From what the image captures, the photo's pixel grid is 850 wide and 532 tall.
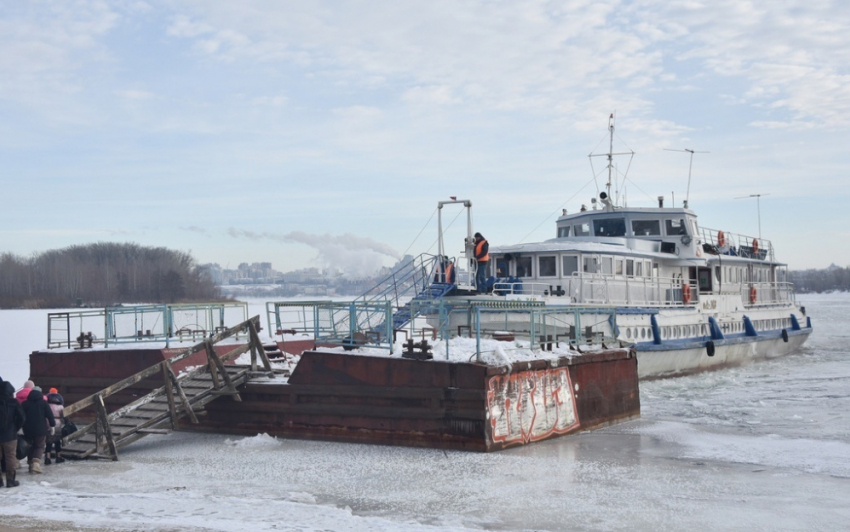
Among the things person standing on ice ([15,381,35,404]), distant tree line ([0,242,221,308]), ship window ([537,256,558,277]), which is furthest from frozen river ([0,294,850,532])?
distant tree line ([0,242,221,308])

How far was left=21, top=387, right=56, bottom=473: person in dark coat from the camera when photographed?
1229 cm

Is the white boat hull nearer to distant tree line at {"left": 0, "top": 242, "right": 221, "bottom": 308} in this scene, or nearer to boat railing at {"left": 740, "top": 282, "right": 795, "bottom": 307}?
boat railing at {"left": 740, "top": 282, "right": 795, "bottom": 307}

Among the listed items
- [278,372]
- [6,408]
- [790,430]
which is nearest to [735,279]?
[790,430]

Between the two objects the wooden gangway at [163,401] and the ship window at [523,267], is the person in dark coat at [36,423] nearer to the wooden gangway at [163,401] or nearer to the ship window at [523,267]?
the wooden gangway at [163,401]

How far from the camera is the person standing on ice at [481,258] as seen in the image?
22938 mm

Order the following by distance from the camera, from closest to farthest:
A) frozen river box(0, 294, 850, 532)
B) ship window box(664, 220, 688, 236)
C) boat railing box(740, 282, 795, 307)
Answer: frozen river box(0, 294, 850, 532), ship window box(664, 220, 688, 236), boat railing box(740, 282, 795, 307)

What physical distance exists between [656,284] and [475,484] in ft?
65.1

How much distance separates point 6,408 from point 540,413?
338 inches

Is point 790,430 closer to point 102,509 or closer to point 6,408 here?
point 102,509

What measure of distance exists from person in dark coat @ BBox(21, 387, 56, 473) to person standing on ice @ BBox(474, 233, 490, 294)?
12.7m

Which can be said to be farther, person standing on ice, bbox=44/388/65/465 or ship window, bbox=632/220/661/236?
ship window, bbox=632/220/661/236

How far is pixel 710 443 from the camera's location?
15.3 m

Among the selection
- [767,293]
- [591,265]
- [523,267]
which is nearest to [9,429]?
[523,267]

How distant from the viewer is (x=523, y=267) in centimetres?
2770
